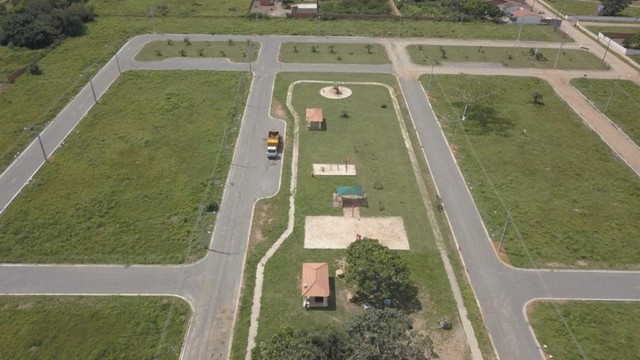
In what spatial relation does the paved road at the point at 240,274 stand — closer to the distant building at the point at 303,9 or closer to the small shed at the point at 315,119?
the small shed at the point at 315,119

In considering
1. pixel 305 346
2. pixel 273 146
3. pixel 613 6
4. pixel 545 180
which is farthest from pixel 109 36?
pixel 613 6

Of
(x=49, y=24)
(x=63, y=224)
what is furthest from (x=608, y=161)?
(x=49, y=24)

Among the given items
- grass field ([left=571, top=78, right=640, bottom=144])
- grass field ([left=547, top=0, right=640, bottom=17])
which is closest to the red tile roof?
grass field ([left=571, top=78, right=640, bottom=144])

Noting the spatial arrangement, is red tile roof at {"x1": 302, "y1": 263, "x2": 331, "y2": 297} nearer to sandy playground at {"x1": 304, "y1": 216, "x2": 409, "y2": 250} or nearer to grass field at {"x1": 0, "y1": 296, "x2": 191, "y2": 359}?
sandy playground at {"x1": 304, "y1": 216, "x2": 409, "y2": 250}

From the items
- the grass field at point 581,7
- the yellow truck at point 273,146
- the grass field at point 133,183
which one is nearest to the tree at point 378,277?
the grass field at point 133,183

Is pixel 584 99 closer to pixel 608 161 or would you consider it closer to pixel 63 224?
pixel 608 161
